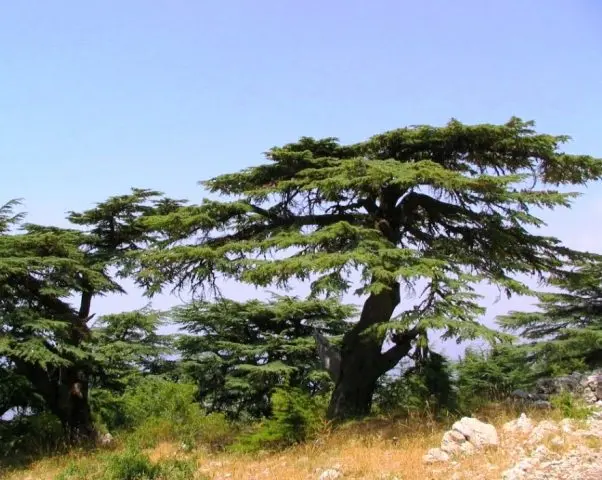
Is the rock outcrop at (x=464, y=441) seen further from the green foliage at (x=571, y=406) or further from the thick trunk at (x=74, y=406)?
the thick trunk at (x=74, y=406)

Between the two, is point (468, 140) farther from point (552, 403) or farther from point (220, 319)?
point (220, 319)

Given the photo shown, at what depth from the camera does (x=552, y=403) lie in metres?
9.61

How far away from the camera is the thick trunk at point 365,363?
12.0 meters

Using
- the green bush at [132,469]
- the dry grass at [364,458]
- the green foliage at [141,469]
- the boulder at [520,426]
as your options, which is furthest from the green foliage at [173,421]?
the boulder at [520,426]

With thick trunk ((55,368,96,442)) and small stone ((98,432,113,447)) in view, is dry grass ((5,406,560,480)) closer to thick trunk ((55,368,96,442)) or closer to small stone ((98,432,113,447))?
small stone ((98,432,113,447))

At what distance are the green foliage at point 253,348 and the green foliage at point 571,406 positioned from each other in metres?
9.80

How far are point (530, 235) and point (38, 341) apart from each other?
35.5ft

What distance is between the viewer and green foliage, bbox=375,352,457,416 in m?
11.4

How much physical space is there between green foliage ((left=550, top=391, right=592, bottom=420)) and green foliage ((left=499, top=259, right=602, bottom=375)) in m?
6.82

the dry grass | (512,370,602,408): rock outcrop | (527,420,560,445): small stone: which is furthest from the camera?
(512,370,602,408): rock outcrop

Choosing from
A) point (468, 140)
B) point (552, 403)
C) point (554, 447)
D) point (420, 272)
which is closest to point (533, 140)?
point (468, 140)

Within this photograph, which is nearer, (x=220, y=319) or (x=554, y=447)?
(x=554, y=447)

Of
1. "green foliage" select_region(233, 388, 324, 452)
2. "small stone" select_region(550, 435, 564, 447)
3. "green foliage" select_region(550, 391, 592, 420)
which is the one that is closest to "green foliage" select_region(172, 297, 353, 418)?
"green foliage" select_region(233, 388, 324, 452)

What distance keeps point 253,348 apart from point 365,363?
9010 mm
